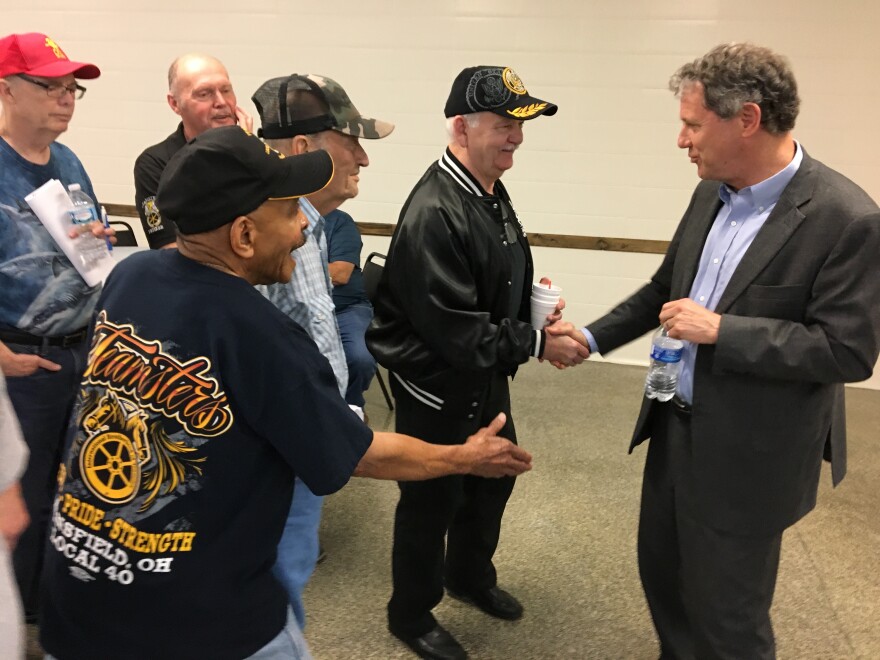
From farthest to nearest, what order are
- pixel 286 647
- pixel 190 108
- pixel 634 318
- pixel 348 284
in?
pixel 348 284, pixel 190 108, pixel 634 318, pixel 286 647

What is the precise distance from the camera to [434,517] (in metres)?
1.92

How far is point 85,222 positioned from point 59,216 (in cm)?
8

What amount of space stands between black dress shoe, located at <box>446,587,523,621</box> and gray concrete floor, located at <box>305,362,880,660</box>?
0.12 ft

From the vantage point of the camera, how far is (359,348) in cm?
284

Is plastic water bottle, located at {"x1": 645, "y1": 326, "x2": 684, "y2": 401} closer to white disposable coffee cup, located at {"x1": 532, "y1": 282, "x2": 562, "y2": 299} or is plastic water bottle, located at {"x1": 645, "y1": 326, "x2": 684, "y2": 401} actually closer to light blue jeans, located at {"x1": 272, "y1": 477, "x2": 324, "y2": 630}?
white disposable coffee cup, located at {"x1": 532, "y1": 282, "x2": 562, "y2": 299}

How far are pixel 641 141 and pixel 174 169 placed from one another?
3.77 meters

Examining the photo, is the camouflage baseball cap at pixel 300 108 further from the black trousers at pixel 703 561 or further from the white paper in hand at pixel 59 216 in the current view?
the black trousers at pixel 703 561

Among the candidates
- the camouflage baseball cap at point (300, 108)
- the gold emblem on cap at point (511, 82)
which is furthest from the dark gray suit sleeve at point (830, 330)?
the camouflage baseball cap at point (300, 108)

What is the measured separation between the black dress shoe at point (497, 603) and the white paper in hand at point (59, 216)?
1712 millimetres

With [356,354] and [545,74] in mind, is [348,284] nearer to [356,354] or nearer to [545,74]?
[356,354]

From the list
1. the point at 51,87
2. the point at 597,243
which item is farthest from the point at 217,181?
the point at 597,243

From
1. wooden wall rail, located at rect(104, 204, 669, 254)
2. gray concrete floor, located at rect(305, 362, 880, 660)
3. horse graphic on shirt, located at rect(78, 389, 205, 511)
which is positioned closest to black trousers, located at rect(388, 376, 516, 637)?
gray concrete floor, located at rect(305, 362, 880, 660)

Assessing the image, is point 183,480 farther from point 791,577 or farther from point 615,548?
point 791,577

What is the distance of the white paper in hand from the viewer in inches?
72.9
